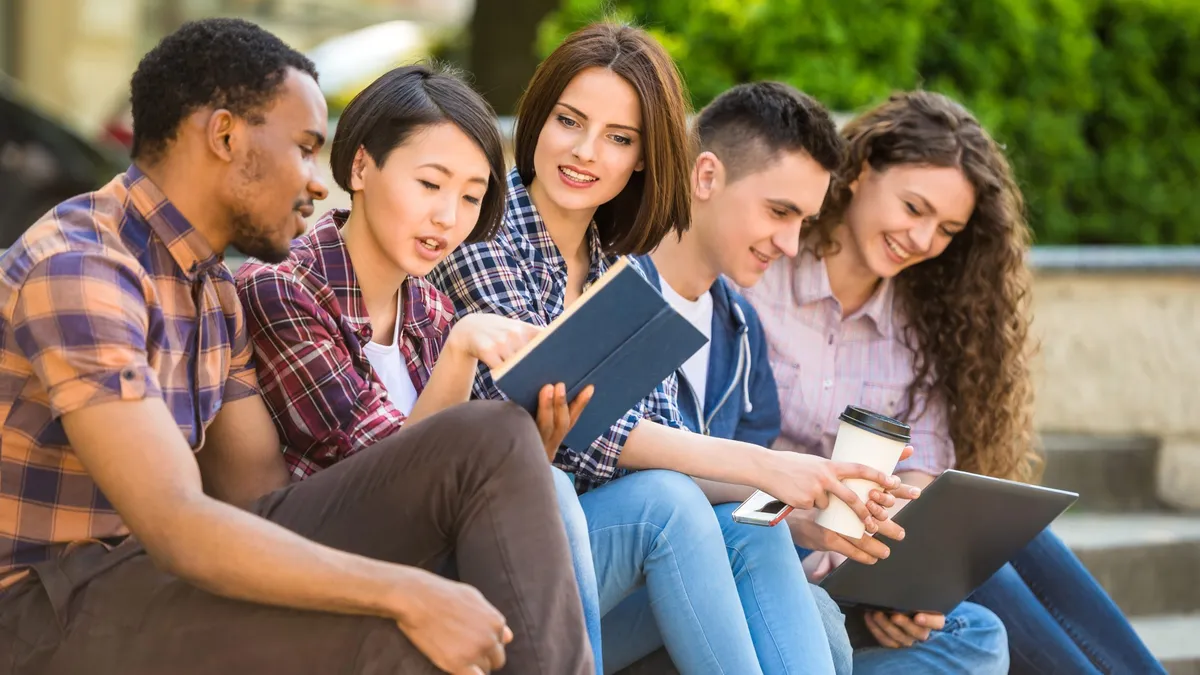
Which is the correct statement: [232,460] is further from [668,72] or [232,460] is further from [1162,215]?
[1162,215]

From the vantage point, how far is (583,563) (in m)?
2.36

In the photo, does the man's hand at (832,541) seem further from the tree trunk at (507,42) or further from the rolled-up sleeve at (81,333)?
the tree trunk at (507,42)

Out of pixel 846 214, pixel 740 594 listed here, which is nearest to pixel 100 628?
pixel 740 594

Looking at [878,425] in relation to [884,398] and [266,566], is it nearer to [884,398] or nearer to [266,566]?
[884,398]

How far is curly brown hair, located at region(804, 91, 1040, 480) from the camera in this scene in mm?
3549

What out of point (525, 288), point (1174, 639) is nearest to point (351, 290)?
point (525, 288)

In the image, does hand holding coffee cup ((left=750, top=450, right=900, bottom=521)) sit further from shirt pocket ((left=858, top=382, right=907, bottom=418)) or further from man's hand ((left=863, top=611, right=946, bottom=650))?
shirt pocket ((left=858, top=382, right=907, bottom=418))

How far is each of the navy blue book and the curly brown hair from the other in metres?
1.37

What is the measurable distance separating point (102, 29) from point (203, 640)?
11.6 m

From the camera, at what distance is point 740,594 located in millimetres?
2676

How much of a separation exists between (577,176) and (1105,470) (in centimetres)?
278

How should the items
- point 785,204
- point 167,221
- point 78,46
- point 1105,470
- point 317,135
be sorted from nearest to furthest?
1. point 167,221
2. point 317,135
3. point 785,204
4. point 1105,470
5. point 78,46

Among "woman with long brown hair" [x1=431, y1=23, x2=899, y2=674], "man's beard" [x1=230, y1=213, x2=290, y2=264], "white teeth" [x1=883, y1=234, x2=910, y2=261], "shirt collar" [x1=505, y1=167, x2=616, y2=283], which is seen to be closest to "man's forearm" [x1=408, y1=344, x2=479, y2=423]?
"woman with long brown hair" [x1=431, y1=23, x2=899, y2=674]

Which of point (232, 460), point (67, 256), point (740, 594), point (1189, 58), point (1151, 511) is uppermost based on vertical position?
point (1189, 58)
